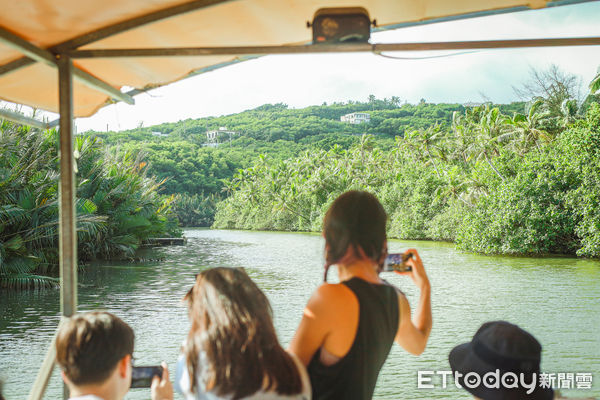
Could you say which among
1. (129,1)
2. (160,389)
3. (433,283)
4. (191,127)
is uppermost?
(191,127)

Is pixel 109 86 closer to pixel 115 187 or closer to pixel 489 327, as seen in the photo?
pixel 489 327

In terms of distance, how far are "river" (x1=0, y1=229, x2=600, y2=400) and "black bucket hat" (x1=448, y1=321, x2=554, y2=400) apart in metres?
2.82

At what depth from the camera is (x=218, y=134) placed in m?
92.9

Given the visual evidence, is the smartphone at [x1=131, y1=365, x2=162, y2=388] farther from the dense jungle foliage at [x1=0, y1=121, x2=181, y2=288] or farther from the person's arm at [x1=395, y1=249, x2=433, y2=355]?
the dense jungle foliage at [x1=0, y1=121, x2=181, y2=288]

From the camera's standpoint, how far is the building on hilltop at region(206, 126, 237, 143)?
91.9m

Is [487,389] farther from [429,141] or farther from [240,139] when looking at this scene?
[240,139]

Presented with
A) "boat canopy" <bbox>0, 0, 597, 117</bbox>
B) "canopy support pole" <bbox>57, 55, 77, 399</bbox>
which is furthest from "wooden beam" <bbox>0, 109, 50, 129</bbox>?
"canopy support pole" <bbox>57, 55, 77, 399</bbox>

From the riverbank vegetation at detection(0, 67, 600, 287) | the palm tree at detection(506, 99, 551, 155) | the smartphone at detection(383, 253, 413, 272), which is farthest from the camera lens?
the palm tree at detection(506, 99, 551, 155)

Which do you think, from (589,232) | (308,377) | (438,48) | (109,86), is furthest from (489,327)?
(589,232)

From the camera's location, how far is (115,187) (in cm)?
1827

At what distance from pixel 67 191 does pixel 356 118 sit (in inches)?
3765

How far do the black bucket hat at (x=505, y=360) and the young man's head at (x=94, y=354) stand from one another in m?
0.85

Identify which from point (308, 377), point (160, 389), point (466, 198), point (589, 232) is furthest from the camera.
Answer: point (466, 198)

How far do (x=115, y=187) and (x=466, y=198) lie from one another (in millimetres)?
21862
